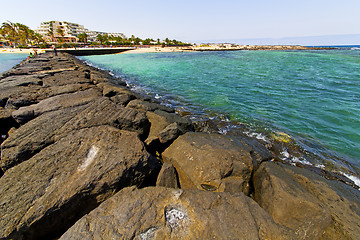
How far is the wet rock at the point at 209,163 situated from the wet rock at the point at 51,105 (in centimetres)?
417

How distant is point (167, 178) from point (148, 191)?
754 millimetres

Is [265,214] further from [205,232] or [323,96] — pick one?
[323,96]

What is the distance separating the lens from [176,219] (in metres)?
2.29

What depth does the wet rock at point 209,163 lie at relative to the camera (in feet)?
11.2

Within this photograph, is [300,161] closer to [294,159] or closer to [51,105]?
[294,159]

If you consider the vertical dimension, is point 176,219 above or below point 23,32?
below

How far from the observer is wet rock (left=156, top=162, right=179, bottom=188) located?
3.34 m

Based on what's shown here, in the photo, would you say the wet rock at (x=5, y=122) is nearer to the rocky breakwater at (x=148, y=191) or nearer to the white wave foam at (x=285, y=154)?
the rocky breakwater at (x=148, y=191)

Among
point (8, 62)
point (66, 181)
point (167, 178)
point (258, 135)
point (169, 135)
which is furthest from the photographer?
point (8, 62)

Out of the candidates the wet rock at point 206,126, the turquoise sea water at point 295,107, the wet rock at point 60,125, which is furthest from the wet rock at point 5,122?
the turquoise sea water at point 295,107

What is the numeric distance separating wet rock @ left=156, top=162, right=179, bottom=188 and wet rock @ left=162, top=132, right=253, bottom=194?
0.28 metres

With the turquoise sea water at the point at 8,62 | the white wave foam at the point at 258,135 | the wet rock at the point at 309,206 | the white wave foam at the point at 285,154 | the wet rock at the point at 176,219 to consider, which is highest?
the turquoise sea water at the point at 8,62

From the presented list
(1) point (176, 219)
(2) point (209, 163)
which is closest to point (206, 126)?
(2) point (209, 163)

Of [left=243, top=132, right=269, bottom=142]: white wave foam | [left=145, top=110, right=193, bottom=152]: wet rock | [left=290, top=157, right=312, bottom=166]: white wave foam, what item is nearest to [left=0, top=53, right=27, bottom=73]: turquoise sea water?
[left=145, top=110, right=193, bottom=152]: wet rock
